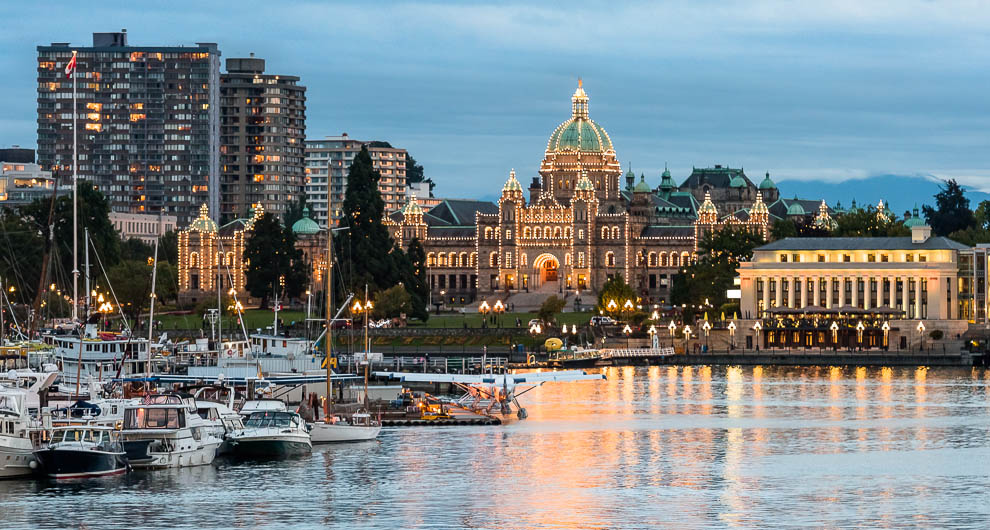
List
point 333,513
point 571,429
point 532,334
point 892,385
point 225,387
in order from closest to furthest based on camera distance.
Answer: point 333,513
point 225,387
point 571,429
point 892,385
point 532,334

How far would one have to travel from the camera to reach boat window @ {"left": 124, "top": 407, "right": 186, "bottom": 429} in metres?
83.7

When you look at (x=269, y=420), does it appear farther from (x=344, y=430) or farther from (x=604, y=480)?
(x=604, y=480)

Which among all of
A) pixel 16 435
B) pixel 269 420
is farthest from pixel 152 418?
pixel 269 420

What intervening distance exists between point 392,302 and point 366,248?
23.6ft

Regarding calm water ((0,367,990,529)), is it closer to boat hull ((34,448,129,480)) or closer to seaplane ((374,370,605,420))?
boat hull ((34,448,129,480))

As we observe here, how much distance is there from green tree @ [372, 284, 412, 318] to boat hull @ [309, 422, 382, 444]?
94078 mm

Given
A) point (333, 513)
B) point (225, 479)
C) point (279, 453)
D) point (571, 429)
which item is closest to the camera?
point (333, 513)

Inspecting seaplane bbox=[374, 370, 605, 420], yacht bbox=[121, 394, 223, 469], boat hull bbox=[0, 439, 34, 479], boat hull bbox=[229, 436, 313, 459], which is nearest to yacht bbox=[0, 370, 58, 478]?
boat hull bbox=[0, 439, 34, 479]

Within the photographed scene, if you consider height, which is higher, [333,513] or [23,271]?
[23,271]

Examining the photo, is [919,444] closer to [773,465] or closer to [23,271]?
[773,465]

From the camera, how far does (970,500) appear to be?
3098 inches

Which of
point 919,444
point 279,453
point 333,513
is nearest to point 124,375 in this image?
point 279,453

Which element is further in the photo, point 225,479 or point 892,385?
point 892,385

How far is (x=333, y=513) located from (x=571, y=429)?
1469 inches
